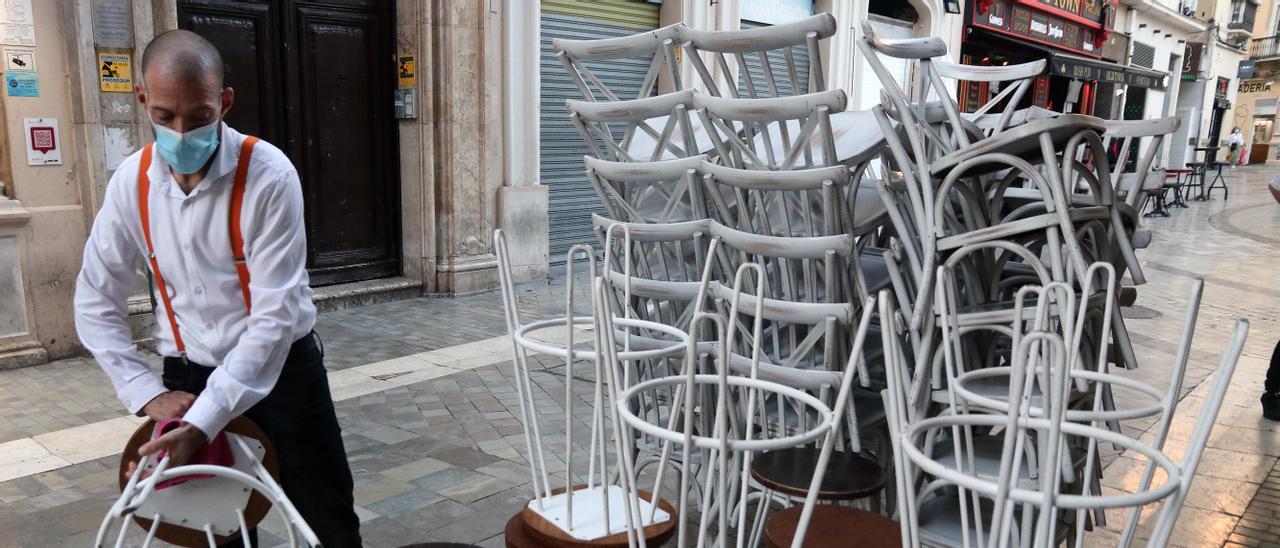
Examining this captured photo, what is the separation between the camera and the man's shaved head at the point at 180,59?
180 centimetres

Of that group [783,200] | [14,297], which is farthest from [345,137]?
[783,200]

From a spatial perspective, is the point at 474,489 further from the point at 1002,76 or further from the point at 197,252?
the point at 1002,76

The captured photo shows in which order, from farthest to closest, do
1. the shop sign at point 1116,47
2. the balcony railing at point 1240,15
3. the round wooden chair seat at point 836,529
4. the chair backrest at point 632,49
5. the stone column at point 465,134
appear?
1. the balcony railing at point 1240,15
2. the shop sign at point 1116,47
3. the stone column at point 465,134
4. the chair backrest at point 632,49
5. the round wooden chair seat at point 836,529

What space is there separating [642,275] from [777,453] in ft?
2.51

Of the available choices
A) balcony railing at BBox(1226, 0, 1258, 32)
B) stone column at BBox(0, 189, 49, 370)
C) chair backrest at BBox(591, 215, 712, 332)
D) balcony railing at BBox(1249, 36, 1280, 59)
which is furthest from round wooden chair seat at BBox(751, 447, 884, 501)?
balcony railing at BBox(1249, 36, 1280, 59)

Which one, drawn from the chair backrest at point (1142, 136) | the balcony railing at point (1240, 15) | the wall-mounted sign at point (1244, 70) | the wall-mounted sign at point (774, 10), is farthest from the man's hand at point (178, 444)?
the balcony railing at point (1240, 15)

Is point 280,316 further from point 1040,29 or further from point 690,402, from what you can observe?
point 1040,29

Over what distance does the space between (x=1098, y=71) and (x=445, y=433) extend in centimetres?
1691

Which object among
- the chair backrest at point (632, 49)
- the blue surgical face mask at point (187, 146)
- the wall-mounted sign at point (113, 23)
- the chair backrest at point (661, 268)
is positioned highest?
the wall-mounted sign at point (113, 23)

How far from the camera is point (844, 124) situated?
271 centimetres

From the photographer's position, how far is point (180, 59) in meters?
1.80

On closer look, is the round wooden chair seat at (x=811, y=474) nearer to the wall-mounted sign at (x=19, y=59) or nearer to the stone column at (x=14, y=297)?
the stone column at (x=14, y=297)

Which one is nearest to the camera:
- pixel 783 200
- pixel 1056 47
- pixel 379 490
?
pixel 783 200

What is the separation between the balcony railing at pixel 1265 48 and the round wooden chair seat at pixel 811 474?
48.6 m
